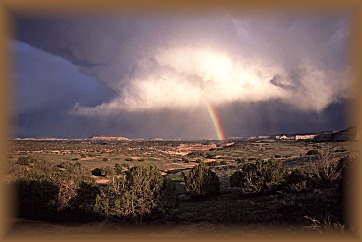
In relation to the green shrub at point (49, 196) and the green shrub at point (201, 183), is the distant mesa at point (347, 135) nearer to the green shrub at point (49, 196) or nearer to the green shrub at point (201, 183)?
the green shrub at point (201, 183)

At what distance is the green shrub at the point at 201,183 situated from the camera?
23.3 m

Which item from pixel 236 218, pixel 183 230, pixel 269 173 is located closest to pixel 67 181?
pixel 183 230

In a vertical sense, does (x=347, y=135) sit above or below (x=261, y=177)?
above

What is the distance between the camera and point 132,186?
54.9 feet

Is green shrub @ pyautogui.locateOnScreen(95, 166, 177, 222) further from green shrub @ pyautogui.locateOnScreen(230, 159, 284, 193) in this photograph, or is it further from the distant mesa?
the distant mesa

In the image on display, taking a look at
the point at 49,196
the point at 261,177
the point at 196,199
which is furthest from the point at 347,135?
the point at 49,196

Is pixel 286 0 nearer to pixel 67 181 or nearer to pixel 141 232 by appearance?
pixel 141 232

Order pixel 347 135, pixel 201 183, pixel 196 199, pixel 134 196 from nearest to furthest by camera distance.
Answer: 1. pixel 134 196
2. pixel 201 183
3. pixel 196 199
4. pixel 347 135

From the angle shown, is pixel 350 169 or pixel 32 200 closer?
pixel 350 169

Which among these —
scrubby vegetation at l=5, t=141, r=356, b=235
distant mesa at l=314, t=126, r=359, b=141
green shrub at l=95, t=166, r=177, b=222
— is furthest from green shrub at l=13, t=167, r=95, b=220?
distant mesa at l=314, t=126, r=359, b=141

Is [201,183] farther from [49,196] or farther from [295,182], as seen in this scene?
[49,196]

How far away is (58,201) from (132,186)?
5443 millimetres

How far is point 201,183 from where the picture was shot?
23.3 metres

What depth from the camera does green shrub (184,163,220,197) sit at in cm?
2328
